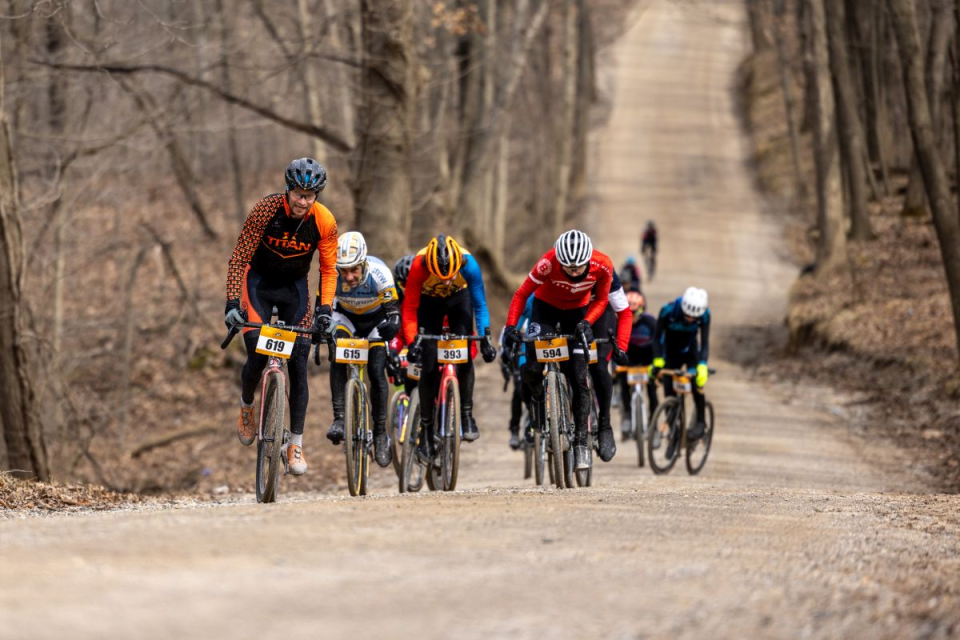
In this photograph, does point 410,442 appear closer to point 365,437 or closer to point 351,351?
point 365,437

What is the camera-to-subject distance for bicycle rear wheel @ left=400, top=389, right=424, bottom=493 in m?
10.4

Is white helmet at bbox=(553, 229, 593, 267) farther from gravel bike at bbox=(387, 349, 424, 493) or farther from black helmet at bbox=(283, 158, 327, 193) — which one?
black helmet at bbox=(283, 158, 327, 193)

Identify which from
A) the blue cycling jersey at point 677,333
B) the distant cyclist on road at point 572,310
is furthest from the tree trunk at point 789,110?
the distant cyclist on road at point 572,310

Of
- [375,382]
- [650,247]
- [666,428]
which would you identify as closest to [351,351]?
[375,382]

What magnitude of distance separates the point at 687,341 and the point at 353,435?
542cm

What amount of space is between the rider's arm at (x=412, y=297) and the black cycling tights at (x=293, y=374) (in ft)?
4.53

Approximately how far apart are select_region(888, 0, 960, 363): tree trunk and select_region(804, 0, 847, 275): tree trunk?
37.0 feet

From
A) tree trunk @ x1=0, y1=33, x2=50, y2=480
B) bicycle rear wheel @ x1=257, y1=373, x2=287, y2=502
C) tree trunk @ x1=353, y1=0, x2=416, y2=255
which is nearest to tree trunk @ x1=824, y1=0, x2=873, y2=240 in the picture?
tree trunk @ x1=353, y1=0, x2=416, y2=255

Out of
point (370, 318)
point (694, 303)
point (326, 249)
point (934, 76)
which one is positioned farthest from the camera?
point (934, 76)

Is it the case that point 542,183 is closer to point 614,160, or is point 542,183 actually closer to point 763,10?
point 614,160

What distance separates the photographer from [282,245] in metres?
8.49

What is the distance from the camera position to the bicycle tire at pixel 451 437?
997 cm

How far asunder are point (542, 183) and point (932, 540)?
109ft

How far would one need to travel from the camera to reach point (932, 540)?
23.6 feet
